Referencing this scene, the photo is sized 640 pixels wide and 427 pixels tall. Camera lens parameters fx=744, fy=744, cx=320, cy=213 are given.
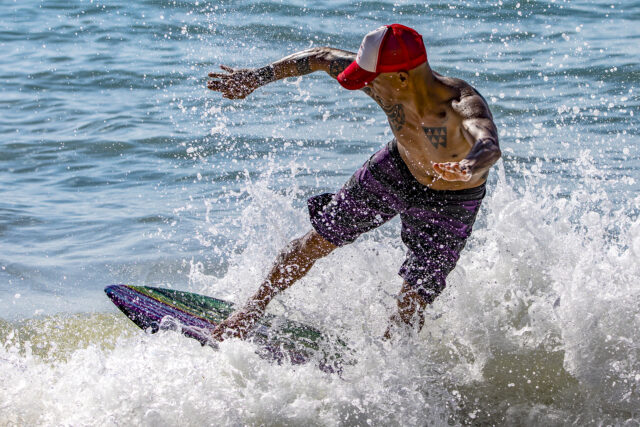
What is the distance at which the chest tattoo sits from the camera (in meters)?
3.56

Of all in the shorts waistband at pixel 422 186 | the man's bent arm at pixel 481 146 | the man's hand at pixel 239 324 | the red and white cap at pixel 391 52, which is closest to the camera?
the man's bent arm at pixel 481 146

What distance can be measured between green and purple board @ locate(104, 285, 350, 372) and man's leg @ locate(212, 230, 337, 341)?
9 cm

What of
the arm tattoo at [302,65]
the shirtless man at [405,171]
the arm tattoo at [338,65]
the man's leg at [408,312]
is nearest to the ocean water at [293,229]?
the man's leg at [408,312]

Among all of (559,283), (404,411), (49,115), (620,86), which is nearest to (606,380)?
(559,283)

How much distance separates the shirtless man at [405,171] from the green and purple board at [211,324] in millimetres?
188

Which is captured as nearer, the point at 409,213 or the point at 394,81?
the point at 394,81

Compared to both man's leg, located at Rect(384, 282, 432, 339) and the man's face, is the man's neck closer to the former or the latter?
the man's face

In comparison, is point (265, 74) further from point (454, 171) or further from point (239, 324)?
point (454, 171)

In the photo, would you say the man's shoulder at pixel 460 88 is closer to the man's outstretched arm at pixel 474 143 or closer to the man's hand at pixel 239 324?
the man's outstretched arm at pixel 474 143

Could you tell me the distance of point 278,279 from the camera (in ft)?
14.1

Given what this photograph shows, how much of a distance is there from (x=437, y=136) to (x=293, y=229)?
176 cm

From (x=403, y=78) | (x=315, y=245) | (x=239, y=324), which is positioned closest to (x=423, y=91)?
(x=403, y=78)

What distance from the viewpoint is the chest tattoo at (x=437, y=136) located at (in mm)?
3564

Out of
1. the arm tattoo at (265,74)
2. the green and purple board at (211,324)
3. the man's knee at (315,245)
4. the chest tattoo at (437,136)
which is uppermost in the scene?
the arm tattoo at (265,74)
